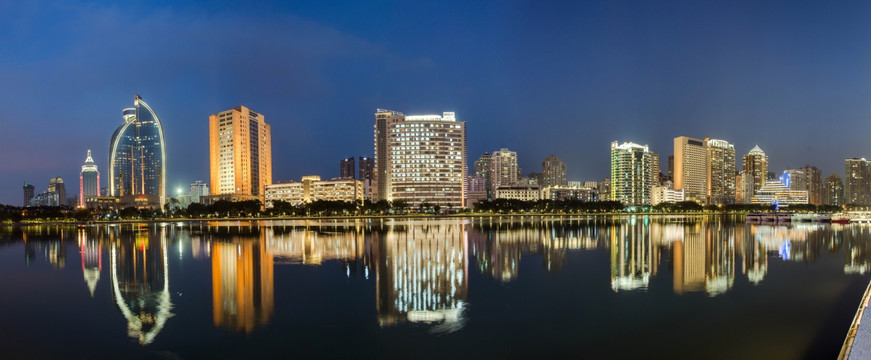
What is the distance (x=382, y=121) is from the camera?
16350 centimetres

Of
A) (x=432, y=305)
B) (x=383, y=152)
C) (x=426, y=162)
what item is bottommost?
(x=432, y=305)

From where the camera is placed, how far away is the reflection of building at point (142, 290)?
587 inches

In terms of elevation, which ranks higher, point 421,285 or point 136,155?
point 136,155

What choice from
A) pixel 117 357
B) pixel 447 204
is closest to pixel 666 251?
pixel 117 357

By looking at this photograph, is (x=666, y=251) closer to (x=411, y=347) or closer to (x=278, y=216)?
(x=411, y=347)

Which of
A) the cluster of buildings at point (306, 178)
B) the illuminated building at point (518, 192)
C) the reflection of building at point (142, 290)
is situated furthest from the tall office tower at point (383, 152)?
the reflection of building at point (142, 290)

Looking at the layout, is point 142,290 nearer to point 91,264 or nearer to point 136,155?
point 91,264

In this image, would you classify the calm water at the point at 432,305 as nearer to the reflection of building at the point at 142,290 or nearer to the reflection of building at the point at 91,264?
the reflection of building at the point at 142,290

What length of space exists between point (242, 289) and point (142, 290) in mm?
4111

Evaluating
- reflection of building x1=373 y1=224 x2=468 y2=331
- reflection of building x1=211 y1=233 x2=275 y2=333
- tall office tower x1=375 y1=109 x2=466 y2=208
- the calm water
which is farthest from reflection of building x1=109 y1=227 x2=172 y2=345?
tall office tower x1=375 y1=109 x2=466 y2=208

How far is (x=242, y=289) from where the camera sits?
20188 millimetres

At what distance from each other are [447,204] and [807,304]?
128 m

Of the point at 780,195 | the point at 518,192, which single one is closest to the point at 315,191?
the point at 518,192

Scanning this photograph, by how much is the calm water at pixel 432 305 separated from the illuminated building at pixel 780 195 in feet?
529
